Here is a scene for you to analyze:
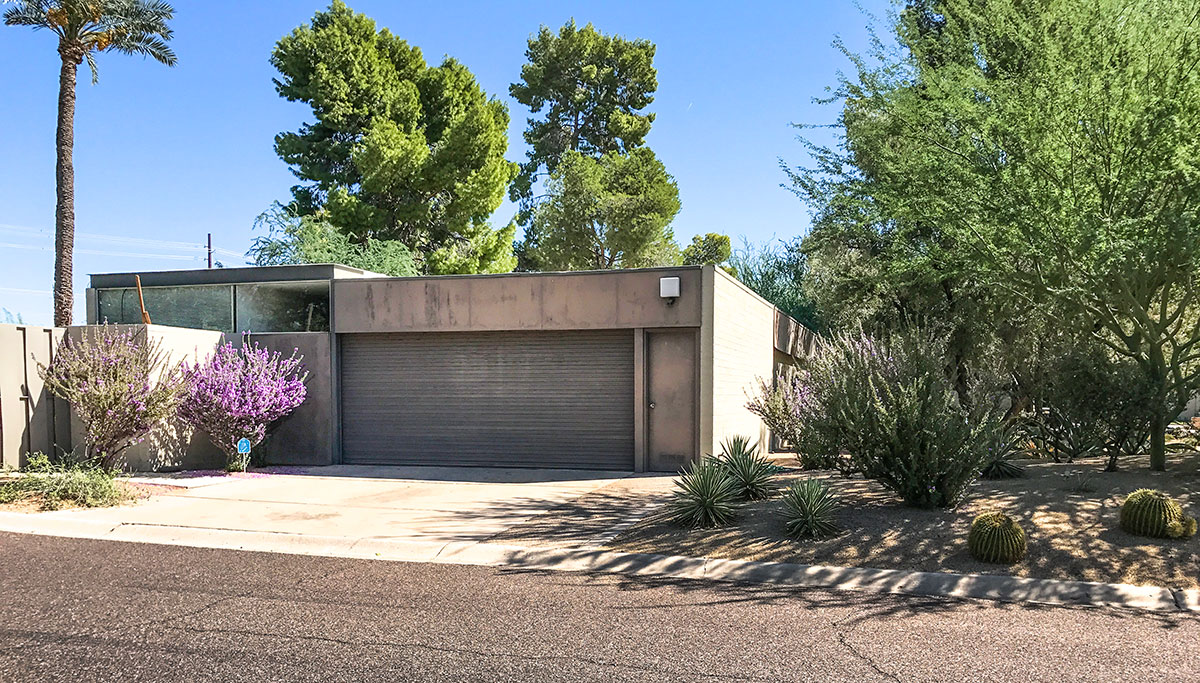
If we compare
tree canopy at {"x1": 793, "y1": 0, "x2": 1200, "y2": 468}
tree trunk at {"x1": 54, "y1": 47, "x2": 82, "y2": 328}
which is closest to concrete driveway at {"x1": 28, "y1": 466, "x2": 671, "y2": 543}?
tree canopy at {"x1": 793, "y1": 0, "x2": 1200, "y2": 468}

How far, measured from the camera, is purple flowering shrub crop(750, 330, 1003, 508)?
8745 mm

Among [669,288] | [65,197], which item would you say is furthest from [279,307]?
[65,197]

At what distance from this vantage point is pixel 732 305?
15969mm

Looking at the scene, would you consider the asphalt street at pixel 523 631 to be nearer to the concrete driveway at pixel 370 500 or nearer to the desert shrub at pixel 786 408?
the concrete driveway at pixel 370 500

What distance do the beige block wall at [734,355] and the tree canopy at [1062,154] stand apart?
3082 millimetres

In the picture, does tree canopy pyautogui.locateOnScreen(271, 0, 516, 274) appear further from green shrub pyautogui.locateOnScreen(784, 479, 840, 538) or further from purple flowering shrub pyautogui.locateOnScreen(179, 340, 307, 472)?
green shrub pyautogui.locateOnScreen(784, 479, 840, 538)

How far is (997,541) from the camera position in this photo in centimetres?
740

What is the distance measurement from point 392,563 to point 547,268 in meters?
29.7

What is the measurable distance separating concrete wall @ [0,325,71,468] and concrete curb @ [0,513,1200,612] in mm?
4616

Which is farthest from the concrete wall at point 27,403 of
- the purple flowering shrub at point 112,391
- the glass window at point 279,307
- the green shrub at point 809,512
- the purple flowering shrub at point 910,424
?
the purple flowering shrub at point 910,424

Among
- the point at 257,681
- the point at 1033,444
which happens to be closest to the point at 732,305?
the point at 1033,444

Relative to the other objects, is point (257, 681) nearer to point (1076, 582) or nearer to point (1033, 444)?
point (1076, 582)

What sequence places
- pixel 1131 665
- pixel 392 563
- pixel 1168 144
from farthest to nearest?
pixel 1168 144, pixel 392 563, pixel 1131 665

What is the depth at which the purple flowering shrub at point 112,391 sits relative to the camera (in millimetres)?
12930
